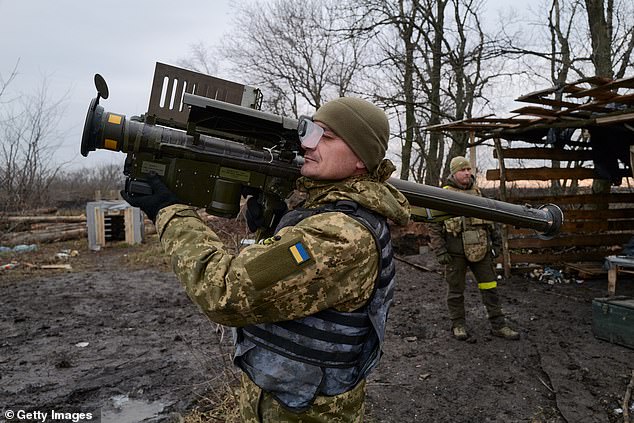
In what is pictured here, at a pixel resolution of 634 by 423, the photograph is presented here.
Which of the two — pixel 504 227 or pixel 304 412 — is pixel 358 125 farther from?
pixel 504 227

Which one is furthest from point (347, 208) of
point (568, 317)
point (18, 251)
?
point (18, 251)

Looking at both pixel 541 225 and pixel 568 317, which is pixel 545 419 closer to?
pixel 541 225

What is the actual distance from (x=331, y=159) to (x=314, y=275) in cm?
46

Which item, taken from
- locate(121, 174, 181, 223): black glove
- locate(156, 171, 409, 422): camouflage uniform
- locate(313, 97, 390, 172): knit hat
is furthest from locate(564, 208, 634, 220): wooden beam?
locate(121, 174, 181, 223): black glove

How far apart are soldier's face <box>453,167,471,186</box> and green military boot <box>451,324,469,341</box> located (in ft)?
5.78

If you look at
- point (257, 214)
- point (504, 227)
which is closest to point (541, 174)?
point (504, 227)

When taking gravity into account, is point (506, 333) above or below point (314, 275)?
below

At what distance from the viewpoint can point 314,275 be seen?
53.8 inches

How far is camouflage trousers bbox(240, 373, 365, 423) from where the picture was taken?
5.23ft

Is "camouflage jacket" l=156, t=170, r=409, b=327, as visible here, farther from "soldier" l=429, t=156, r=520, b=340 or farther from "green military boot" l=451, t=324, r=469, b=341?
"green military boot" l=451, t=324, r=469, b=341

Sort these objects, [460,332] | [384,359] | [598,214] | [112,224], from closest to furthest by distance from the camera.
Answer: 1. [384,359]
2. [460,332]
3. [598,214]
4. [112,224]

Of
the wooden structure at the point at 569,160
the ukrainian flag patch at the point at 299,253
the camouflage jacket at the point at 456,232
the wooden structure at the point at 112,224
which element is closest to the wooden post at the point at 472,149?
the wooden structure at the point at 569,160

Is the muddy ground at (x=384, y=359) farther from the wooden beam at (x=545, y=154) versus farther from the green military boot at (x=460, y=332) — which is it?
the wooden beam at (x=545, y=154)

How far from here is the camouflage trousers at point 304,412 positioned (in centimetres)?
159
